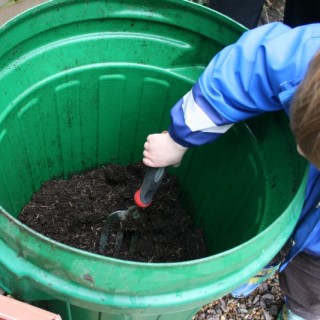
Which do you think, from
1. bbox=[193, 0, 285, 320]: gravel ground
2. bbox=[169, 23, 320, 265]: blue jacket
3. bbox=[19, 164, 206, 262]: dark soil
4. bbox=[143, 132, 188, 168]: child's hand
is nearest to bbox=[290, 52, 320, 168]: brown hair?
bbox=[169, 23, 320, 265]: blue jacket

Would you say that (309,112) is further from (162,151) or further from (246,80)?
(162,151)

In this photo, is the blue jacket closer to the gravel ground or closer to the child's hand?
the child's hand

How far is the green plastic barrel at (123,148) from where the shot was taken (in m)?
0.67

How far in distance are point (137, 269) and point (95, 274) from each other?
0.07 metres

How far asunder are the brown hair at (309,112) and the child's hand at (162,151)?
28 centimetres

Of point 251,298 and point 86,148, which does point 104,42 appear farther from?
point 251,298

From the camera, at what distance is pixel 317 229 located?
96 centimetres

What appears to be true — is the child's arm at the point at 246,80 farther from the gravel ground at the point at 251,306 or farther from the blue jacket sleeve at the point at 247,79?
the gravel ground at the point at 251,306

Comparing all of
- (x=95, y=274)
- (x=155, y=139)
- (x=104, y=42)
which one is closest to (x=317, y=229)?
(x=155, y=139)

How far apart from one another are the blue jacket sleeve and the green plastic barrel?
0.15 metres

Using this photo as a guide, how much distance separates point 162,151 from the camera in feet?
3.02

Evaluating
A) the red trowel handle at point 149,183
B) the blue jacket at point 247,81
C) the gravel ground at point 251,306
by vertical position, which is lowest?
the gravel ground at point 251,306

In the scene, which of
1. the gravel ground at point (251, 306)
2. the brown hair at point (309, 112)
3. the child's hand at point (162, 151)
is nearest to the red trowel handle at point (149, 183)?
the child's hand at point (162, 151)

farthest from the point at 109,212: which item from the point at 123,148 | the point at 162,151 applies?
the point at 162,151
